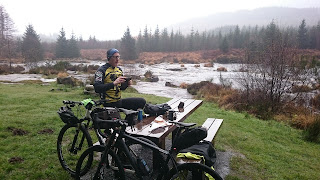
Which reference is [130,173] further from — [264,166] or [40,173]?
[264,166]

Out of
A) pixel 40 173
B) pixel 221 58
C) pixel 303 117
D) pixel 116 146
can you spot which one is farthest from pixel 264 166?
pixel 221 58

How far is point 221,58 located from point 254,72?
44.0 meters

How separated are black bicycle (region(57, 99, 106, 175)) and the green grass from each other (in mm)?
223

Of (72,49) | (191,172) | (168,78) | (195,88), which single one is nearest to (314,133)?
(191,172)

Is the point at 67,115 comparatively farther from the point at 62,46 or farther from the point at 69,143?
the point at 62,46

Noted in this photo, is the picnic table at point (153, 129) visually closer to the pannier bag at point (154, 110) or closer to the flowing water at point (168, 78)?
the pannier bag at point (154, 110)

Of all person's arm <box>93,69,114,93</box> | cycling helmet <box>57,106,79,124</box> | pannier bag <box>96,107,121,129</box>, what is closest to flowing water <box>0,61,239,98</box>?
person's arm <box>93,69,114,93</box>

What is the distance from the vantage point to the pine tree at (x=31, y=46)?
29.1 metres

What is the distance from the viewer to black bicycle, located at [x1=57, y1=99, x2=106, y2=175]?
125 inches

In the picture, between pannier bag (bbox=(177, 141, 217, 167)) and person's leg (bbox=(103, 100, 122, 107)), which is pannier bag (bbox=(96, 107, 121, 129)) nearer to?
pannier bag (bbox=(177, 141, 217, 167))

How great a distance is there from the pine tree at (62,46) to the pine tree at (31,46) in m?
7.06

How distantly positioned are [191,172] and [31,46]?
44347mm

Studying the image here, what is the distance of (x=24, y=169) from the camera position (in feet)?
12.0

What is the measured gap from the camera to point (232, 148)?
5246mm
